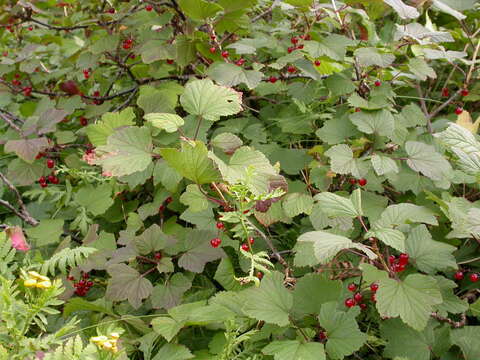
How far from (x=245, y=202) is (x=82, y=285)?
69cm

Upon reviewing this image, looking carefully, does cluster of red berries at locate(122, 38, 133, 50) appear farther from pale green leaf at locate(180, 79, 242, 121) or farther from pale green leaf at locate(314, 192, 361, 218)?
pale green leaf at locate(314, 192, 361, 218)

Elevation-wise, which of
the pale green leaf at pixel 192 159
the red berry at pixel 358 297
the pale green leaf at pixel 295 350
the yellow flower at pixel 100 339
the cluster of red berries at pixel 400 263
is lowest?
the red berry at pixel 358 297

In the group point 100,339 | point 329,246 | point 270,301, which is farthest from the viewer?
point 270,301

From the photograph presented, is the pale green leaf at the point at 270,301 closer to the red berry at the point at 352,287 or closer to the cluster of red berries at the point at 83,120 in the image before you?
the red berry at the point at 352,287

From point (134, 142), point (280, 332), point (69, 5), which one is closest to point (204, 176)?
point (134, 142)

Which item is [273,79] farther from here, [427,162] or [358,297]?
[358,297]

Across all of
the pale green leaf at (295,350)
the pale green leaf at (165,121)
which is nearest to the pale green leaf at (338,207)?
the pale green leaf at (295,350)

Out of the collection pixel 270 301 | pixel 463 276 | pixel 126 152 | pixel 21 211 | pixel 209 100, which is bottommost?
pixel 21 211

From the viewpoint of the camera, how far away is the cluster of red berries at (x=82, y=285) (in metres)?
1.52

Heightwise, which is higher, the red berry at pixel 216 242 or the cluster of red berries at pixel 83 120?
the red berry at pixel 216 242

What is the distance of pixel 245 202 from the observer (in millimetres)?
1149

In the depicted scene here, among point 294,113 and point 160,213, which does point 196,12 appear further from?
point 160,213

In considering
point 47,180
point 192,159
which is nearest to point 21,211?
point 47,180

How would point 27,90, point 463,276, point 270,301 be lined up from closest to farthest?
point 270,301 → point 463,276 → point 27,90
